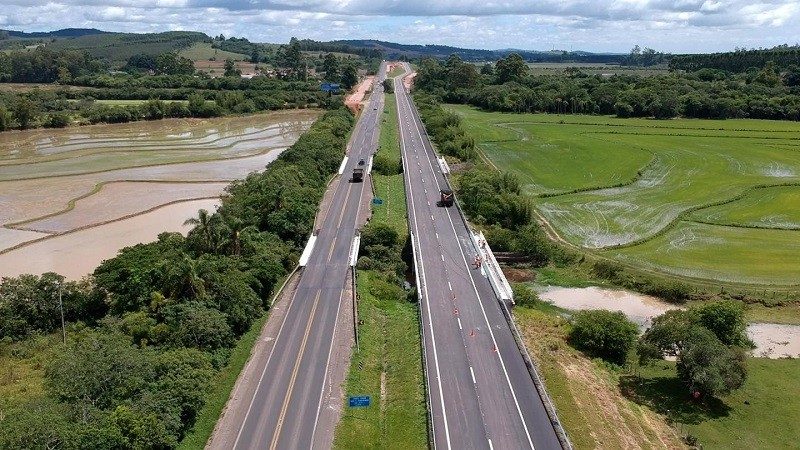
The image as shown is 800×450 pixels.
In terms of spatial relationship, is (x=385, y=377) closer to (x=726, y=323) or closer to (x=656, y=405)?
(x=656, y=405)

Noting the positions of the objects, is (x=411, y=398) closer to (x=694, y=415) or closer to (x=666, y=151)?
(x=694, y=415)

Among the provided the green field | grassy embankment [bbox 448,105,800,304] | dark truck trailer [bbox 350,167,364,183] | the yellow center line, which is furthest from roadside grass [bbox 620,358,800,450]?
dark truck trailer [bbox 350,167,364,183]

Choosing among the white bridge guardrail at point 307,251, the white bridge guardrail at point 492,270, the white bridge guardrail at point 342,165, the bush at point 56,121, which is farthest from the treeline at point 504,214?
the bush at point 56,121

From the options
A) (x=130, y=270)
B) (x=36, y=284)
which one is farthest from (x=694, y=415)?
(x=36, y=284)

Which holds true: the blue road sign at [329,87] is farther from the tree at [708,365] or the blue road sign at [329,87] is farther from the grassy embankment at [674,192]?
the tree at [708,365]

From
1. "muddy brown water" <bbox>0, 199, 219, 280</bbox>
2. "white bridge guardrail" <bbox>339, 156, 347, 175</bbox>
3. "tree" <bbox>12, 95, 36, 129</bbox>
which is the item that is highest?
"tree" <bbox>12, 95, 36, 129</bbox>

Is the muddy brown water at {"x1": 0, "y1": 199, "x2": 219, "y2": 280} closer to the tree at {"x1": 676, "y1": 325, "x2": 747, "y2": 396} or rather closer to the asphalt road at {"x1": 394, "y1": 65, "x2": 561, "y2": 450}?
the asphalt road at {"x1": 394, "y1": 65, "x2": 561, "y2": 450}

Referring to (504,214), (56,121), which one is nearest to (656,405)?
(504,214)
